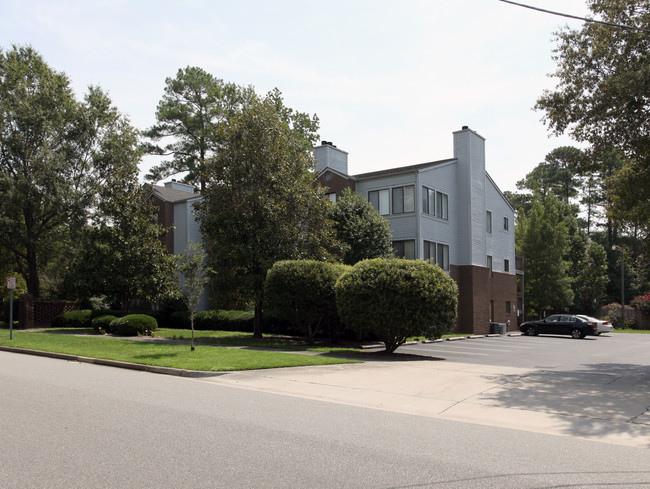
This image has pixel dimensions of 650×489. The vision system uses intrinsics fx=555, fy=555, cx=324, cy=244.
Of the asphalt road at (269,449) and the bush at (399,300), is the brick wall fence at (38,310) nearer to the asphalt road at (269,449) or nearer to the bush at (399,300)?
the bush at (399,300)

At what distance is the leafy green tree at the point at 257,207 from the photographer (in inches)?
931

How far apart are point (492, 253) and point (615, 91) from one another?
77.7 ft

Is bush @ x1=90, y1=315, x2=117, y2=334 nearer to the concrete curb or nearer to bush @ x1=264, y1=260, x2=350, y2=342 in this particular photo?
the concrete curb

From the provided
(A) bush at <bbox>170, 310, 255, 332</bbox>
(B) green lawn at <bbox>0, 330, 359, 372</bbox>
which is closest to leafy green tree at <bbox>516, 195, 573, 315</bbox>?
(A) bush at <bbox>170, 310, 255, 332</bbox>

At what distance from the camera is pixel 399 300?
18078 millimetres

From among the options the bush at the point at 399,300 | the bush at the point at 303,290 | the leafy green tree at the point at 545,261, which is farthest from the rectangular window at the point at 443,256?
the leafy green tree at the point at 545,261

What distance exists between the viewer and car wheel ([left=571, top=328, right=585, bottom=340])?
33969 millimetres

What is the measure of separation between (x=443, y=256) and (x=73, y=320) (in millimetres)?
21624

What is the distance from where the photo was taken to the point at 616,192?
723 inches

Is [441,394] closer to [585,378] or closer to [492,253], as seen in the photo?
[585,378]

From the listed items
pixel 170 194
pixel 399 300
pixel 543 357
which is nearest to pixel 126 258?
pixel 170 194

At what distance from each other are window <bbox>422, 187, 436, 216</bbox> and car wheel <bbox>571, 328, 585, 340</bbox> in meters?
11.5

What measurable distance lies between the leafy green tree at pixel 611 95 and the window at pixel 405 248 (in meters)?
14.7

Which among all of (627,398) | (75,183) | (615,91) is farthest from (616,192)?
(75,183)
